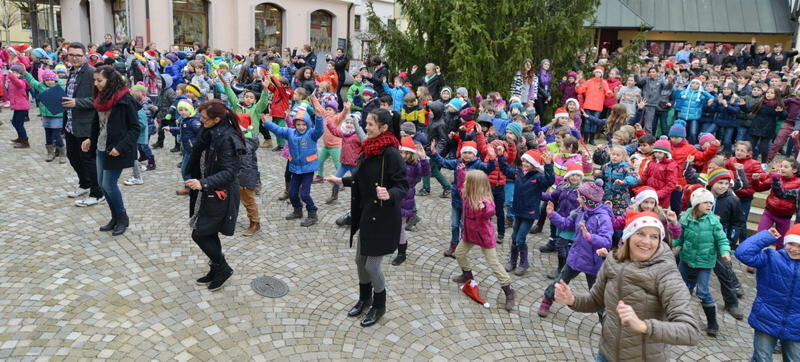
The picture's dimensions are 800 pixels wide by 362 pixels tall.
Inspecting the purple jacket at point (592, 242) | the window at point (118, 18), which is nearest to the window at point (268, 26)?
the window at point (118, 18)

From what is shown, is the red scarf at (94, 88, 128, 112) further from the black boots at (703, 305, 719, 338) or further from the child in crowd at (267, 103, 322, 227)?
the black boots at (703, 305, 719, 338)

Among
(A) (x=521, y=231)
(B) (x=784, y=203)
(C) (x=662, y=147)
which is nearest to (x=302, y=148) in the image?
(A) (x=521, y=231)

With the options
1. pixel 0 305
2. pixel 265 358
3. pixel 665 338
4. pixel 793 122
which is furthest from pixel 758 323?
pixel 793 122

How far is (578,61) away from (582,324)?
11310 millimetres

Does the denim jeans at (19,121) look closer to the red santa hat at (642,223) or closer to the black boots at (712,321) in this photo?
the red santa hat at (642,223)

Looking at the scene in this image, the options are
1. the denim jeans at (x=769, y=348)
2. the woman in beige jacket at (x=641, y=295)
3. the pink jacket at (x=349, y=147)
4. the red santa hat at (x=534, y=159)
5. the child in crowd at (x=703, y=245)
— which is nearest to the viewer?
the woman in beige jacket at (x=641, y=295)

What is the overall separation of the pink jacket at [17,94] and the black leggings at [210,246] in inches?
300

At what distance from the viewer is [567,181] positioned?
6.41m

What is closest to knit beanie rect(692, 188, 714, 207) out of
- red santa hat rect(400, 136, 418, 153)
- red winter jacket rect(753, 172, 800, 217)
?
red winter jacket rect(753, 172, 800, 217)

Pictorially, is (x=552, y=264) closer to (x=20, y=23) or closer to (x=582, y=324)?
(x=582, y=324)

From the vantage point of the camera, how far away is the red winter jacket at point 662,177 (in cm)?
741

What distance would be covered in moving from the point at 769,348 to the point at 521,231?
2.74m

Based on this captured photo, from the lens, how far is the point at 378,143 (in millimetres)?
4867

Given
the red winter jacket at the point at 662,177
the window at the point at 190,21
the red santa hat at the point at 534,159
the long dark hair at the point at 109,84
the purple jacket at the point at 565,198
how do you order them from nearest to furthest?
the purple jacket at the point at 565,198
the long dark hair at the point at 109,84
the red santa hat at the point at 534,159
the red winter jacket at the point at 662,177
the window at the point at 190,21
